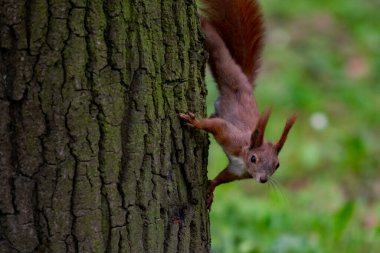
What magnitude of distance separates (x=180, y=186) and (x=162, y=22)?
1.67 ft

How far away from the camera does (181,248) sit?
245 cm

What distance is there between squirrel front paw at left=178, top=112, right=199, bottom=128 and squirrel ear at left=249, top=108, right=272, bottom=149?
21 cm

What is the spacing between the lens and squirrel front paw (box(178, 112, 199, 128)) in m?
2.37

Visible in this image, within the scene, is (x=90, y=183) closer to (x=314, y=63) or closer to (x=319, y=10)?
(x=314, y=63)

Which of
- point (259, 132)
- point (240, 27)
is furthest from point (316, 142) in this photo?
point (259, 132)

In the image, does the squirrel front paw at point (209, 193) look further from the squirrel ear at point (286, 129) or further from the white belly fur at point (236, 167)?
the squirrel ear at point (286, 129)

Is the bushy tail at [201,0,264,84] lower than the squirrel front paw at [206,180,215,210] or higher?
higher

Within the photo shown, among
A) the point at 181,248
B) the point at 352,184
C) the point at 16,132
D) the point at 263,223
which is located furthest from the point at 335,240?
the point at 16,132

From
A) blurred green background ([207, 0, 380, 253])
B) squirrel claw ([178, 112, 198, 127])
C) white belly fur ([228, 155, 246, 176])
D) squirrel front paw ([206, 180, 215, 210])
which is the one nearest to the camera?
squirrel claw ([178, 112, 198, 127])

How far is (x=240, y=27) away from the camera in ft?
9.71

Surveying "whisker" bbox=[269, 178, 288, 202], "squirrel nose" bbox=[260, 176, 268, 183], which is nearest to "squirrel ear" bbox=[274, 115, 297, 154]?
"squirrel nose" bbox=[260, 176, 268, 183]

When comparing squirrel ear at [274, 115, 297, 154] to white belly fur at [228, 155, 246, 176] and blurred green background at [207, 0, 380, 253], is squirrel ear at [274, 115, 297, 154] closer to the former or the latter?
white belly fur at [228, 155, 246, 176]

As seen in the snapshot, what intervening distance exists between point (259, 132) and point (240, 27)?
0.56 metres

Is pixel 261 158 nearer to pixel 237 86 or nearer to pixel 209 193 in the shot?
pixel 209 193
